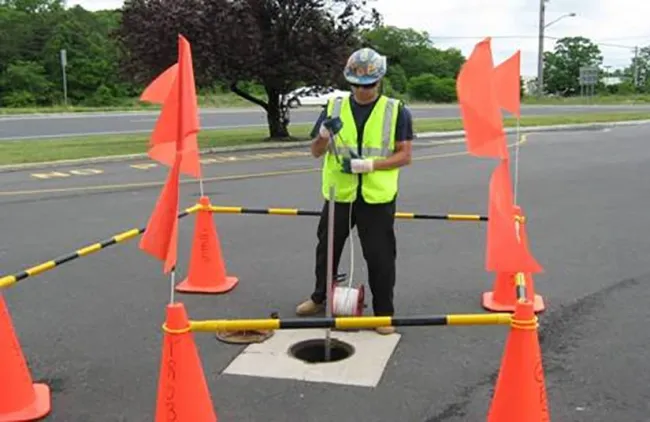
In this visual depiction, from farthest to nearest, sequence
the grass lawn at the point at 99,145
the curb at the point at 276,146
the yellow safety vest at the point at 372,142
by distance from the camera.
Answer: the grass lawn at the point at 99,145 → the curb at the point at 276,146 → the yellow safety vest at the point at 372,142

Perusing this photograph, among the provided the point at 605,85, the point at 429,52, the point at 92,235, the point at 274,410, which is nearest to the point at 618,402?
the point at 274,410

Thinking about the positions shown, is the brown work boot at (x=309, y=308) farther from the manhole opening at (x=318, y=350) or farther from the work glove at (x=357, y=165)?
the work glove at (x=357, y=165)

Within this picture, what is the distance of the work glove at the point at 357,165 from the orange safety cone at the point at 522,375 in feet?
6.14

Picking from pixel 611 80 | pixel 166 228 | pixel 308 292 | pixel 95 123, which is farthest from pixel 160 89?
pixel 611 80

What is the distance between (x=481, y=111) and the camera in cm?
363

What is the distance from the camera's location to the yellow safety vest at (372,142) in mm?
4949

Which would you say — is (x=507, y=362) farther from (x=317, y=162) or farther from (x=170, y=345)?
(x=317, y=162)

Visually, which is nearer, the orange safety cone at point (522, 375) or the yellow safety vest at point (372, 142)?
the orange safety cone at point (522, 375)

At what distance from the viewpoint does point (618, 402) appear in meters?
4.07

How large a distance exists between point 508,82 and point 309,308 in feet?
7.46

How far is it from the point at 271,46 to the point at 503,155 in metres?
16.3

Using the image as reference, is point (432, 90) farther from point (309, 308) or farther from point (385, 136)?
point (385, 136)

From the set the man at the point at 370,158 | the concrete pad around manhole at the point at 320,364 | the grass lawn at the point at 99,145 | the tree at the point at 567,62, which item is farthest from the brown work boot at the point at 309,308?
the tree at the point at 567,62

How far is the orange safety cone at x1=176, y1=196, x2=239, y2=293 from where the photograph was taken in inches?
244
